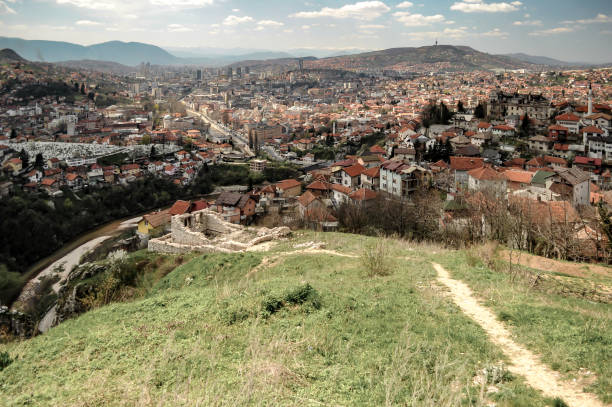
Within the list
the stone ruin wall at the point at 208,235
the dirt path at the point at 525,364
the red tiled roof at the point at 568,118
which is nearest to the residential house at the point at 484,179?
the stone ruin wall at the point at 208,235

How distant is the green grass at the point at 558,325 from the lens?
3329mm

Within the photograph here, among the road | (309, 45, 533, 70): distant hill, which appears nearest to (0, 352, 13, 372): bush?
the road

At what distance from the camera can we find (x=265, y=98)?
116m

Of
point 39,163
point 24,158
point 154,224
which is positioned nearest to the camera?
point 154,224

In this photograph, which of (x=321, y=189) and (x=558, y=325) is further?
(x=321, y=189)

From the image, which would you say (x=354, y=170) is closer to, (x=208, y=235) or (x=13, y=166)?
(x=208, y=235)

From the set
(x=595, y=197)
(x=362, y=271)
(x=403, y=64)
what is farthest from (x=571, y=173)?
(x=403, y=64)

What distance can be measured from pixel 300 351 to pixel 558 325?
2.86 meters

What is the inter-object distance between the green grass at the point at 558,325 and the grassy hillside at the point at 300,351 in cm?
2

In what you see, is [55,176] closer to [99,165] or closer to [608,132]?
[99,165]

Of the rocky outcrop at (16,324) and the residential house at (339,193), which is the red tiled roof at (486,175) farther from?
the rocky outcrop at (16,324)

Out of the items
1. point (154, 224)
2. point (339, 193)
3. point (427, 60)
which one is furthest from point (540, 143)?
point (427, 60)

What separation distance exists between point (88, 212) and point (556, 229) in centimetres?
3188

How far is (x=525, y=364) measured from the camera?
3529 millimetres
